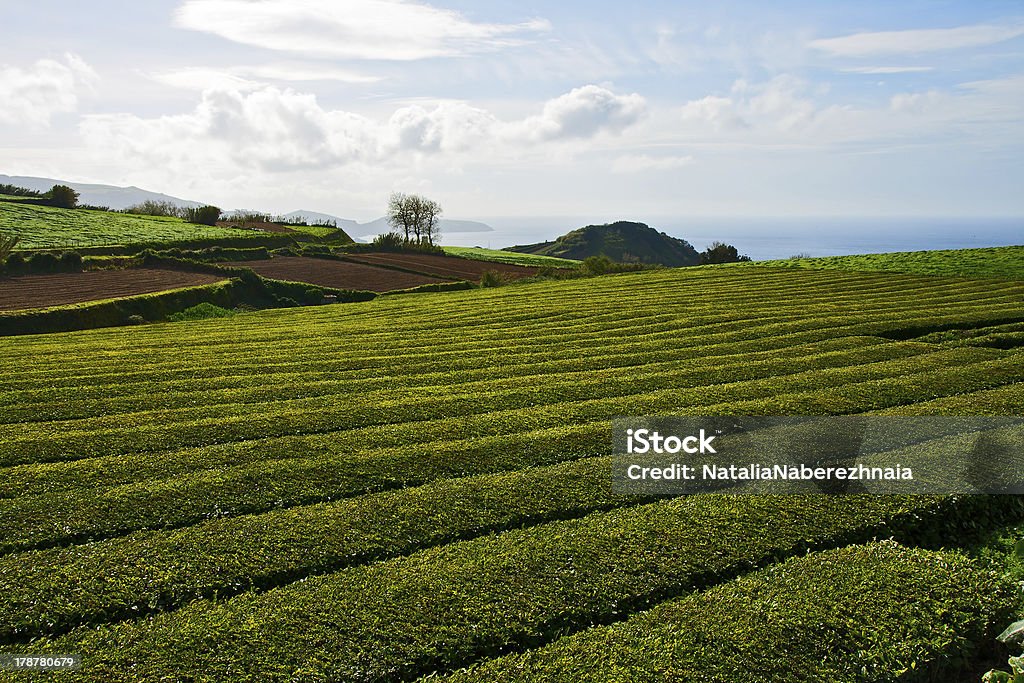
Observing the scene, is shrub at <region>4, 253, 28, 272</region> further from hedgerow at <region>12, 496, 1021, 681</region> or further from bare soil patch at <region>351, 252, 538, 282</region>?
hedgerow at <region>12, 496, 1021, 681</region>

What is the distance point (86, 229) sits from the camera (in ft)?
185

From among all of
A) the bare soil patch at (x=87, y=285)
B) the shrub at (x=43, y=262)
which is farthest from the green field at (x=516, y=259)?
the shrub at (x=43, y=262)

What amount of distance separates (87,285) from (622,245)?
503 ft

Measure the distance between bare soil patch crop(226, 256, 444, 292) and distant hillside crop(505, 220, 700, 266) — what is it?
11144cm

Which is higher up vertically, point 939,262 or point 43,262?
A: point 939,262

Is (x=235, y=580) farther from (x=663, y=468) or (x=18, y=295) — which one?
(x=18, y=295)

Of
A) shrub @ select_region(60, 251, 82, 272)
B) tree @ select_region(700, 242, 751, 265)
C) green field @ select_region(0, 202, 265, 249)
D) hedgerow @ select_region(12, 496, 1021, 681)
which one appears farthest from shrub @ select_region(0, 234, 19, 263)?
tree @ select_region(700, 242, 751, 265)

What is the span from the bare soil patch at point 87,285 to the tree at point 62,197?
135ft

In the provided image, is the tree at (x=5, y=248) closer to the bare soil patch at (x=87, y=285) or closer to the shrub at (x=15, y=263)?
the shrub at (x=15, y=263)

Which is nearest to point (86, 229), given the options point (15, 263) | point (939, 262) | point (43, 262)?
point (43, 262)

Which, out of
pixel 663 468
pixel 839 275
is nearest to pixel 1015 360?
pixel 663 468

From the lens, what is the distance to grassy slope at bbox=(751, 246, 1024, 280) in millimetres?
35156

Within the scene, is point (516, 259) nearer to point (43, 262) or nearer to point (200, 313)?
point (43, 262)

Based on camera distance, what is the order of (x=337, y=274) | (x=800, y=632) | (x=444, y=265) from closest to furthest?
(x=800, y=632)
(x=337, y=274)
(x=444, y=265)
